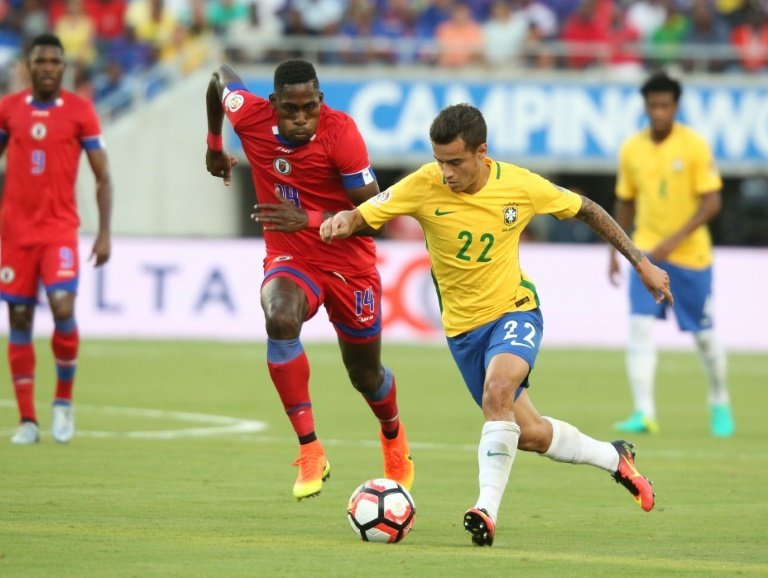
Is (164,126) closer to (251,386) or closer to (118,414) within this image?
(251,386)

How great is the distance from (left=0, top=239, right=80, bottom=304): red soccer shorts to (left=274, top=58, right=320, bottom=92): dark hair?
3413 millimetres

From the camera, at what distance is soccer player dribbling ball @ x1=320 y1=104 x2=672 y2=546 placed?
772cm

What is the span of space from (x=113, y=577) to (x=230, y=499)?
2.53 metres

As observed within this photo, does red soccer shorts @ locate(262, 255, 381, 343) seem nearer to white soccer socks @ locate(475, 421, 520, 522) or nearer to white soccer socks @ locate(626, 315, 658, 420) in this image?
white soccer socks @ locate(475, 421, 520, 522)

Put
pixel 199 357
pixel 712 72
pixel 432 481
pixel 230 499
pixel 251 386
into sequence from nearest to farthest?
pixel 230 499 < pixel 432 481 < pixel 251 386 < pixel 199 357 < pixel 712 72

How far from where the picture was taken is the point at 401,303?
861 inches

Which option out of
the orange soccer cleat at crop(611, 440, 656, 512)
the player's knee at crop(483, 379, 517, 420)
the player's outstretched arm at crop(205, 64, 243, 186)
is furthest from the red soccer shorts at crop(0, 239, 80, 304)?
the orange soccer cleat at crop(611, 440, 656, 512)

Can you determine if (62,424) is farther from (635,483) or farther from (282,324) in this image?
(635,483)

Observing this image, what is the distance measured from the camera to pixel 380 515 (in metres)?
7.57

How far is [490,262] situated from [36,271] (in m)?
4.50

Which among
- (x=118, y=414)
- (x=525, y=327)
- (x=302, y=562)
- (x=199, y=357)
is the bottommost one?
(x=199, y=357)

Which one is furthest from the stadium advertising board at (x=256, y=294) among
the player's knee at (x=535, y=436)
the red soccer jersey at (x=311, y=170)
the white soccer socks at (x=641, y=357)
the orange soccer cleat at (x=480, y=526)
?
the orange soccer cleat at (x=480, y=526)

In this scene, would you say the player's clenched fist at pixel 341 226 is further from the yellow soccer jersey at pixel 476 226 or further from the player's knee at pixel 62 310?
the player's knee at pixel 62 310

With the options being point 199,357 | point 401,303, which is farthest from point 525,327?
point 401,303
